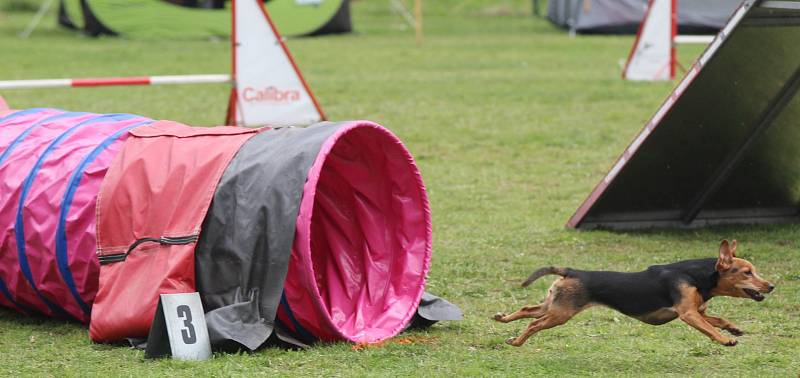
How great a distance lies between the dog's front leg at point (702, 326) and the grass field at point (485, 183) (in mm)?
152

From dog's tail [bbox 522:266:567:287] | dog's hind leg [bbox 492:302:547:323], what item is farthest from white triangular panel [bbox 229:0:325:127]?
dog's tail [bbox 522:266:567:287]

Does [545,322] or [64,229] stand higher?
[64,229]

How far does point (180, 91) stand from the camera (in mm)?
16016

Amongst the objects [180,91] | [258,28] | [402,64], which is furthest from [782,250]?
[402,64]

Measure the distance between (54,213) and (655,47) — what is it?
35.2 feet

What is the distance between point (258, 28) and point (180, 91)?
4.07m

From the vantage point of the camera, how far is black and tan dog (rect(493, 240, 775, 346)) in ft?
17.3

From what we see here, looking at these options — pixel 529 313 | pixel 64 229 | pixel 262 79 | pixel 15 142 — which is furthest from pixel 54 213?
pixel 262 79

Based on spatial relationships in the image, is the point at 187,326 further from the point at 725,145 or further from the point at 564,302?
the point at 725,145

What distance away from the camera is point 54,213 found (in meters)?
6.02

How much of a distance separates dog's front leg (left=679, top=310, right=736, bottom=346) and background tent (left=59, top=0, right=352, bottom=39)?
17.5 metres

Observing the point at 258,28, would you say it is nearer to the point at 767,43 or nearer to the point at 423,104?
the point at 423,104

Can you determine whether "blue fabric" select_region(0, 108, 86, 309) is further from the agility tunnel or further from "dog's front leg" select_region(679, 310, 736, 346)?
"dog's front leg" select_region(679, 310, 736, 346)

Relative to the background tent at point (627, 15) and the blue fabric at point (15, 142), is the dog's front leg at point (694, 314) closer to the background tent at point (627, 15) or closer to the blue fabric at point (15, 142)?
the blue fabric at point (15, 142)
